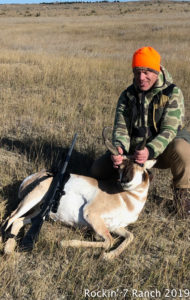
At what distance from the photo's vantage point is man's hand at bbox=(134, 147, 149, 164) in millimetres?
3414

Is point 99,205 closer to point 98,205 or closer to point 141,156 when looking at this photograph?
point 98,205

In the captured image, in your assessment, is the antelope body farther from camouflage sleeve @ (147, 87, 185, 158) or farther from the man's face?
the man's face

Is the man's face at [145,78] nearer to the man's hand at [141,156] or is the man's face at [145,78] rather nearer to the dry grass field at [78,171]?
the man's hand at [141,156]

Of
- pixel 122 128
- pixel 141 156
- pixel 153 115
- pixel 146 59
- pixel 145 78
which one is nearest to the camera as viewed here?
pixel 141 156

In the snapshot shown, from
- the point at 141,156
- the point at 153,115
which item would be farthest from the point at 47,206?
the point at 153,115

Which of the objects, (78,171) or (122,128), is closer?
(122,128)

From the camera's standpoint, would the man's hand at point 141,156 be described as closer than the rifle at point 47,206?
No

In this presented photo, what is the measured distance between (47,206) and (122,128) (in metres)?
1.47

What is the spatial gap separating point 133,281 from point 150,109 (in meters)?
2.09

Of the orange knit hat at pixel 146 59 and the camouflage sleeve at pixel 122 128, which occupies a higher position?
the orange knit hat at pixel 146 59

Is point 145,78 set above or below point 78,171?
above

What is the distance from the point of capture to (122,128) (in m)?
4.29

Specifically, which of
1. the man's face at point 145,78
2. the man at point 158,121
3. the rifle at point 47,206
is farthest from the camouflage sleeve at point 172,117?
the rifle at point 47,206

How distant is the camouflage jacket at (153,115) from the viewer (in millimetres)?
3953
